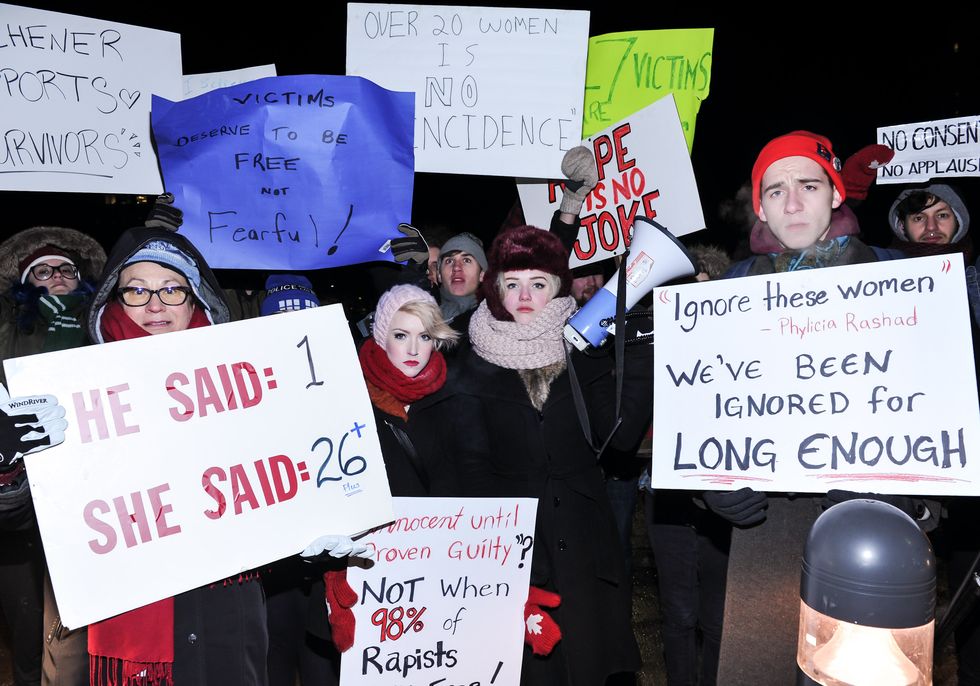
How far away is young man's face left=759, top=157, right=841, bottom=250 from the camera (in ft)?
8.05

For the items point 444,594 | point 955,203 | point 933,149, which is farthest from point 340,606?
point 933,149

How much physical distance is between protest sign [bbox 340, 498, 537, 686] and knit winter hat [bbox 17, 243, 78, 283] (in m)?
2.25

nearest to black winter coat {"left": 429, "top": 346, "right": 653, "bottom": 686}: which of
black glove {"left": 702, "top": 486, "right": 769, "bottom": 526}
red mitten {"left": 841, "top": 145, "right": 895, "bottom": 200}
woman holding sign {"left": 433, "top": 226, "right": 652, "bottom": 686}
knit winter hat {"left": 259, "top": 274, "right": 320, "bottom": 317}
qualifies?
woman holding sign {"left": 433, "top": 226, "right": 652, "bottom": 686}

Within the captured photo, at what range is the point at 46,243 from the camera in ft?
12.6

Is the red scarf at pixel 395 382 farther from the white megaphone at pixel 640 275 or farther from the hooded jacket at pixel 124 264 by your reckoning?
the hooded jacket at pixel 124 264

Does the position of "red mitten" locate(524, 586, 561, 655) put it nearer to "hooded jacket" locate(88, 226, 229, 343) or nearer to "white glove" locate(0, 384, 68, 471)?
"hooded jacket" locate(88, 226, 229, 343)

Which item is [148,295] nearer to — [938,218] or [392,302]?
[392,302]

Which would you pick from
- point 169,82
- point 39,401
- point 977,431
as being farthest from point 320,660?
point 169,82

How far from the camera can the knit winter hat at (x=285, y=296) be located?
3.92m

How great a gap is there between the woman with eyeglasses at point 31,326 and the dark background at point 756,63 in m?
5.29

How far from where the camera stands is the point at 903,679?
1.56 metres

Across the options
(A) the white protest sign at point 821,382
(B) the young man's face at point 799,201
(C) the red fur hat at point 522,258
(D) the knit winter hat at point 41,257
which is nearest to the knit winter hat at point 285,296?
(D) the knit winter hat at point 41,257

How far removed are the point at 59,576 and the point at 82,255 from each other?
245 centimetres

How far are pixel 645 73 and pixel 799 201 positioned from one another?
1.75 m
